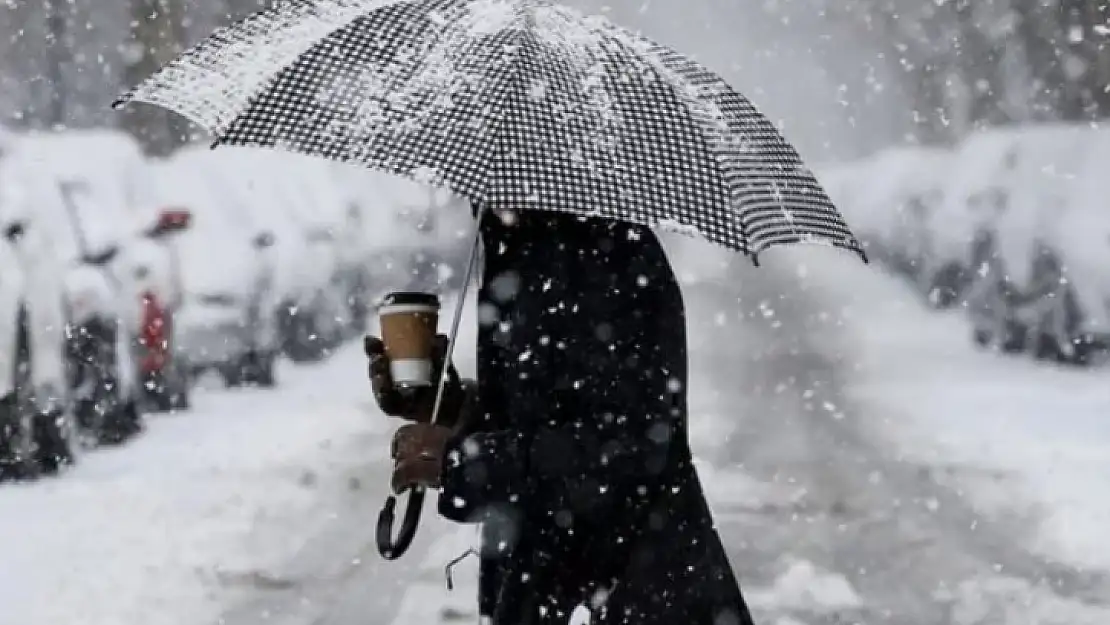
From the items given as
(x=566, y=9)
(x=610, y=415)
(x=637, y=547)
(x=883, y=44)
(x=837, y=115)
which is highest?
(x=566, y=9)

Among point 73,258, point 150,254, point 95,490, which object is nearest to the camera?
point 95,490

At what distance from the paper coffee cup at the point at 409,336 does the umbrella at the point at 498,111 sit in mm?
62

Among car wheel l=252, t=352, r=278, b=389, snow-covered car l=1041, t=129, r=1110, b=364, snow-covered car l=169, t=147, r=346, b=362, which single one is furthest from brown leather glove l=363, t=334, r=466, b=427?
snow-covered car l=1041, t=129, r=1110, b=364

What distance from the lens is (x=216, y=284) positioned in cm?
1238

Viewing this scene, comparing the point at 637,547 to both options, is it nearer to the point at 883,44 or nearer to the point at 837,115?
the point at 883,44

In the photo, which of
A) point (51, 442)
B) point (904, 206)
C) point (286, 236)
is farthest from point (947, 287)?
point (51, 442)

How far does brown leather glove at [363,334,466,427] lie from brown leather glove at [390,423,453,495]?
0.99ft

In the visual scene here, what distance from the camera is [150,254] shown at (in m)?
10.9

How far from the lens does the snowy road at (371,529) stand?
627cm

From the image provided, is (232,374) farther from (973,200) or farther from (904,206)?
(904,206)

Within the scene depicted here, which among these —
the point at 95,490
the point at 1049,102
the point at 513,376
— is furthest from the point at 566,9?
the point at 1049,102

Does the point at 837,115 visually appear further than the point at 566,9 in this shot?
Yes

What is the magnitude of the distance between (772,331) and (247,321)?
9.55 metres

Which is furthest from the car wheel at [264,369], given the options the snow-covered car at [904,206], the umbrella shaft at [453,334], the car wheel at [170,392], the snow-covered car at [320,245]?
the umbrella shaft at [453,334]
